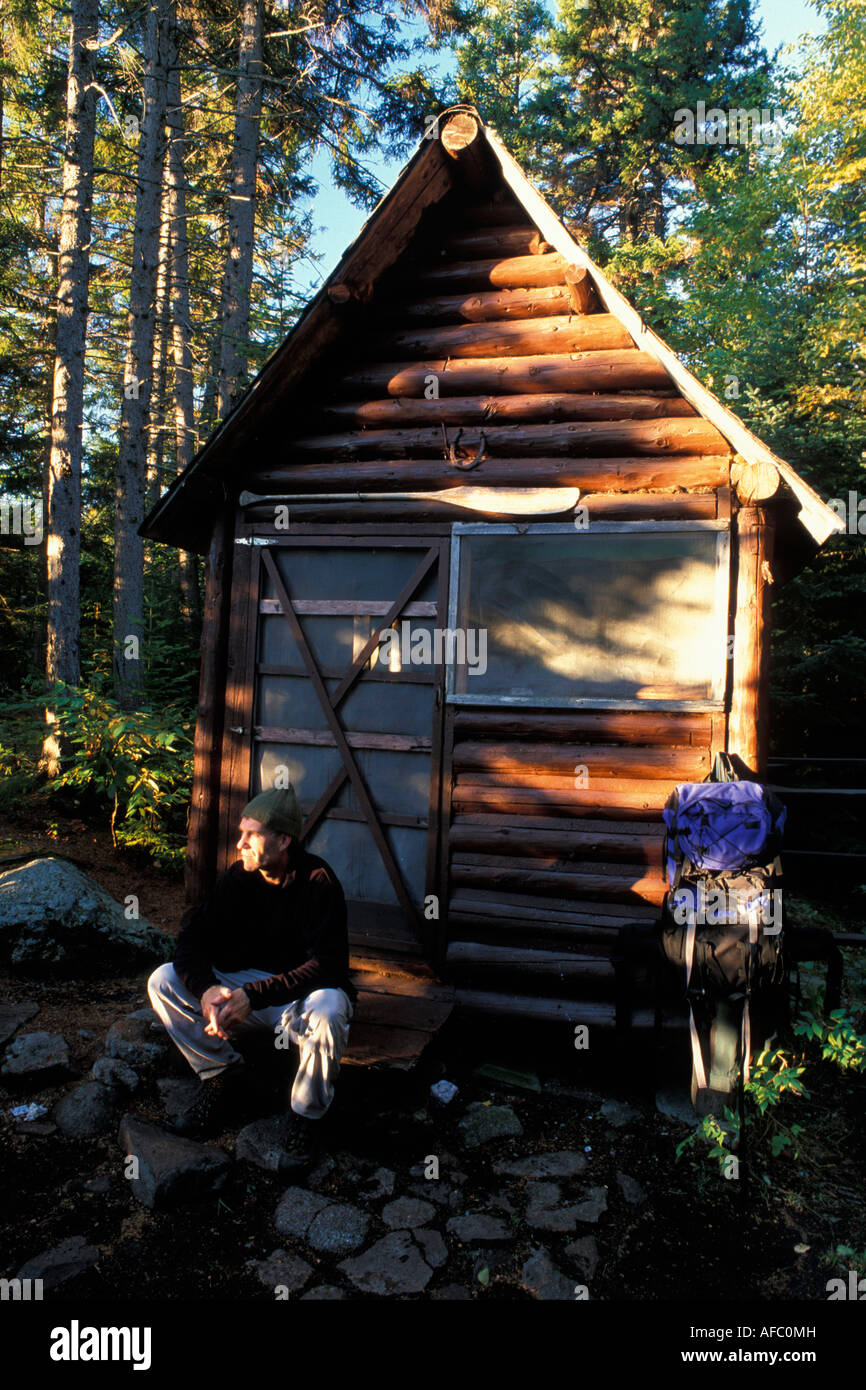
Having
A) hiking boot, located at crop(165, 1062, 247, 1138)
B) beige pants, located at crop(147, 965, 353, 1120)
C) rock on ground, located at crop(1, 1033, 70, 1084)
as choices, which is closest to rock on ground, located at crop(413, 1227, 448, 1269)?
beige pants, located at crop(147, 965, 353, 1120)

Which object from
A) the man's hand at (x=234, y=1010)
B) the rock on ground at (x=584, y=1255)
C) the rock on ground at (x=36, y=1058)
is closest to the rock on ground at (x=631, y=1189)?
the rock on ground at (x=584, y=1255)

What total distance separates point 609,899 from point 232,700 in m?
3.27

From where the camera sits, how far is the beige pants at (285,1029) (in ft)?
13.2

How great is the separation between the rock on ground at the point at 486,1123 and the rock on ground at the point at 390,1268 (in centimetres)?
98

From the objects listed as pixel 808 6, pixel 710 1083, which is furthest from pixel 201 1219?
pixel 808 6

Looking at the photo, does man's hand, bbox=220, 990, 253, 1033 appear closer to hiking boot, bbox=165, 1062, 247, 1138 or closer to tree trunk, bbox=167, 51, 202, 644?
hiking boot, bbox=165, 1062, 247, 1138

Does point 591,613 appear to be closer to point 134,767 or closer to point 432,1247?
point 432,1247

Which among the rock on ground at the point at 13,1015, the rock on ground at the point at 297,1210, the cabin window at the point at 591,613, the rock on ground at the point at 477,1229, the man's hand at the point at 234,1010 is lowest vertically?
the rock on ground at the point at 477,1229

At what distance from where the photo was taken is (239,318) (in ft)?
44.9

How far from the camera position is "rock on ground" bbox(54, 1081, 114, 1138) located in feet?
13.7

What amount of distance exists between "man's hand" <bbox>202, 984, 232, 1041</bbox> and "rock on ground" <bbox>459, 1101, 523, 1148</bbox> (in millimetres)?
1512

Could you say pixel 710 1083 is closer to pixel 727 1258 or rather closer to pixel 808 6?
pixel 727 1258

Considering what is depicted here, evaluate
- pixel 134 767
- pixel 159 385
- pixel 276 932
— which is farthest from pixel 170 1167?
pixel 159 385

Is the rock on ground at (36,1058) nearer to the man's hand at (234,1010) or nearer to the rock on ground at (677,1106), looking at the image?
the man's hand at (234,1010)
